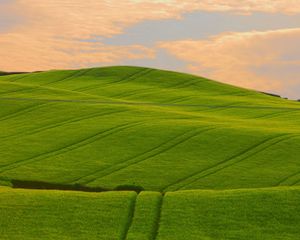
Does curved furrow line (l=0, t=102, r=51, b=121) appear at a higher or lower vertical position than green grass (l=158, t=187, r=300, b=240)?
higher

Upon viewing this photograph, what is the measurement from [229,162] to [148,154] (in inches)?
168

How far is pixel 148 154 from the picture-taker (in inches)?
1152

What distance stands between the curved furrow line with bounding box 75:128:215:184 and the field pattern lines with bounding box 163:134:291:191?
11.1 feet

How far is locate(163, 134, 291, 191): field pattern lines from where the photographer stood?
81.3ft

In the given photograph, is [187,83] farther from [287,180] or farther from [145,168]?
[287,180]

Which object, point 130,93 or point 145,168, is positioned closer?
point 145,168

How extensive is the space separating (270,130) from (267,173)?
950 centimetres

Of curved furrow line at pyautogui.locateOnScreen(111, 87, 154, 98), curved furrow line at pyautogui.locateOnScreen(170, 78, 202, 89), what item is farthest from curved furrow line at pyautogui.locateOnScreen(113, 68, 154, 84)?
curved furrow line at pyautogui.locateOnScreen(111, 87, 154, 98)

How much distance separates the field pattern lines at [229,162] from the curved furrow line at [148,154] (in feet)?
11.1

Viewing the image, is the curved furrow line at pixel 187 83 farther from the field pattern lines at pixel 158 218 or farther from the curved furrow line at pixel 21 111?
the field pattern lines at pixel 158 218

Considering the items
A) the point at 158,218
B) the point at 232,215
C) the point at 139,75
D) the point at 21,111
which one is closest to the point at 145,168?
the point at 158,218

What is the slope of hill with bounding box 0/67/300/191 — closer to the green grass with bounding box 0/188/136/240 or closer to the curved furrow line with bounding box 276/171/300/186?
the curved furrow line with bounding box 276/171/300/186

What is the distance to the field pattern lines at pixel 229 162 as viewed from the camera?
24.8m

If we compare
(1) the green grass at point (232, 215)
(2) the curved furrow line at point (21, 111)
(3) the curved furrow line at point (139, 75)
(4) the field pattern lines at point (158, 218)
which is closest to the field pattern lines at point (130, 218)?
(4) the field pattern lines at point (158, 218)
